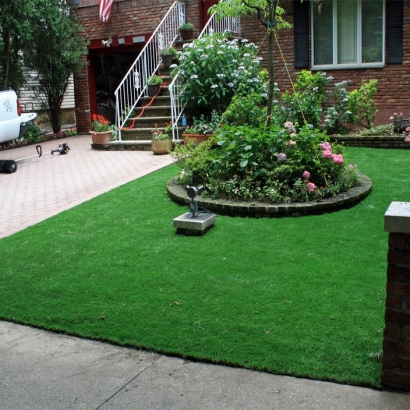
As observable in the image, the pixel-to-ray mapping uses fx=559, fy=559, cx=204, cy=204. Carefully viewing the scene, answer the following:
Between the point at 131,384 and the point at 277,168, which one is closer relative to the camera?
the point at 131,384

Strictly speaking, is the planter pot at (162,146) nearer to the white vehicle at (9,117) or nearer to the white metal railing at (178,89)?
the white metal railing at (178,89)

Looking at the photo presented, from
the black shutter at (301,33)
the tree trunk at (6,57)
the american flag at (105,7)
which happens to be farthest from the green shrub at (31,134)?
the black shutter at (301,33)

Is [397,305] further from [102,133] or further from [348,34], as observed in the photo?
[348,34]

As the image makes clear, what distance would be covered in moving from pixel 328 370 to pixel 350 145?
832cm

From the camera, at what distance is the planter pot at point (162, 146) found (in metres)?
11.3

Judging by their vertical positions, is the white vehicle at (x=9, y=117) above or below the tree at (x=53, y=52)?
below

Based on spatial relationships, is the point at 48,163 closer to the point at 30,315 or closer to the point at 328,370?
the point at 30,315

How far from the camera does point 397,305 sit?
3.10 meters

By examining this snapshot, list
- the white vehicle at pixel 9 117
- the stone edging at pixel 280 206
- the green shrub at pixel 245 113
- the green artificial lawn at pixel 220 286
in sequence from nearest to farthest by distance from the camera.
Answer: the green artificial lawn at pixel 220 286 → the stone edging at pixel 280 206 → the green shrub at pixel 245 113 → the white vehicle at pixel 9 117

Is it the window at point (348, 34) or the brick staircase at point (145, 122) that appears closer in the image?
the brick staircase at point (145, 122)

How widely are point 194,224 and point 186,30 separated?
9.86m

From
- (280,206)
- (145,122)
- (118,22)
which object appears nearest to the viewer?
(280,206)

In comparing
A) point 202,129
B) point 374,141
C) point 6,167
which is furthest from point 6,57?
point 374,141

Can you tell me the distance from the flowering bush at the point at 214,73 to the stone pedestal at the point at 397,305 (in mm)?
8697
